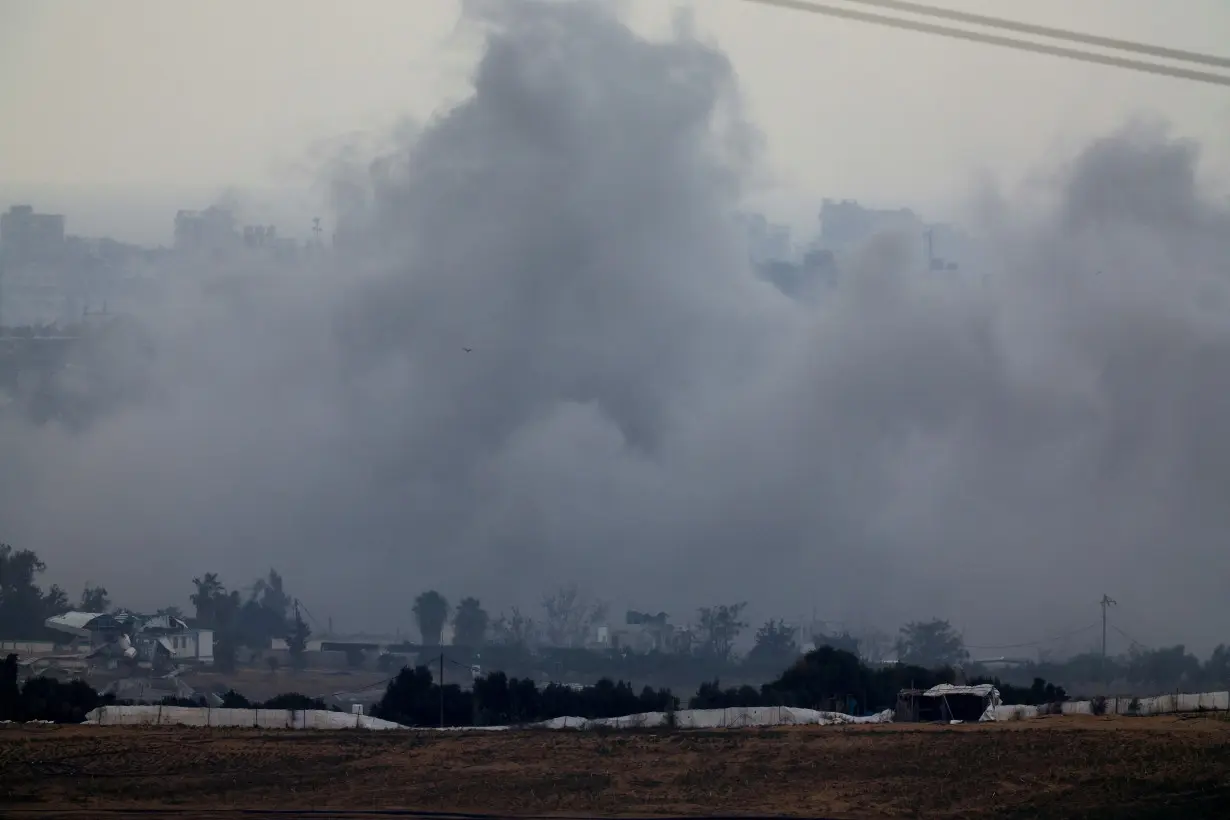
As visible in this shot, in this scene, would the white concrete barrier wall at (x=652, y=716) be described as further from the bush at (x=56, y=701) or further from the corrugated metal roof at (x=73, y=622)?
the corrugated metal roof at (x=73, y=622)

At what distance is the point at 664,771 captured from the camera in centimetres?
4834

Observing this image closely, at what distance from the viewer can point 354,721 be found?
196 ft

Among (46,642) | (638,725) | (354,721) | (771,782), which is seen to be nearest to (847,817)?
(771,782)

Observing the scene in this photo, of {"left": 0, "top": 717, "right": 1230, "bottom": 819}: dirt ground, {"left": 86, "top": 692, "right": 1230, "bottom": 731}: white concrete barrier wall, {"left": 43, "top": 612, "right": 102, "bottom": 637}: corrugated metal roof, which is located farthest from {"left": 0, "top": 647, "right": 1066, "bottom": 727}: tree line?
{"left": 43, "top": 612, "right": 102, "bottom": 637}: corrugated metal roof

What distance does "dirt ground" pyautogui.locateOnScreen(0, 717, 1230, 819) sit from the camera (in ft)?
140

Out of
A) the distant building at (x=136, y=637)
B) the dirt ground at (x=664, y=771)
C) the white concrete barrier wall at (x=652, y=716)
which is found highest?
the distant building at (x=136, y=637)

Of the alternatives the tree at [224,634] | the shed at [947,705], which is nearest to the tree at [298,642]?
the tree at [224,634]

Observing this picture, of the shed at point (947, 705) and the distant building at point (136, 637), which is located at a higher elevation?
the distant building at point (136, 637)

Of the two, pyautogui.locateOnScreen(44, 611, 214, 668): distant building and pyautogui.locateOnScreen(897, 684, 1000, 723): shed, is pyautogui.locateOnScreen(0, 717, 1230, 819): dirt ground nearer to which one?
pyautogui.locateOnScreen(897, 684, 1000, 723): shed

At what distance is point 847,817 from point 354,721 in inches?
953

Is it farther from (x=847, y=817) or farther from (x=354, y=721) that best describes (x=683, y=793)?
(x=354, y=721)

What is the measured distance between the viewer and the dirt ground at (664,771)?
42.8 meters

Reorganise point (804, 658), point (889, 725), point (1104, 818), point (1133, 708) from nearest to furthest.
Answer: point (1104, 818), point (889, 725), point (1133, 708), point (804, 658)

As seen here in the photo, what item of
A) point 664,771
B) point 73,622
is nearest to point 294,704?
point 664,771
